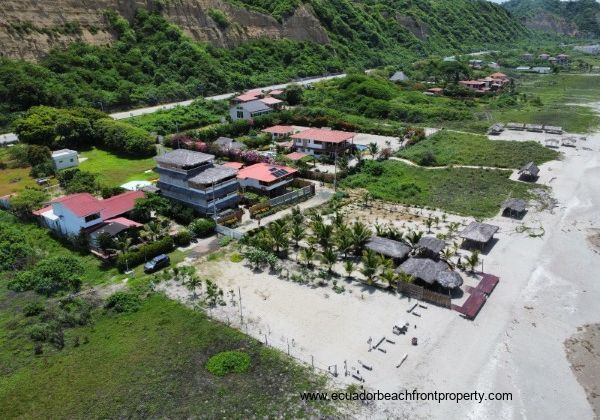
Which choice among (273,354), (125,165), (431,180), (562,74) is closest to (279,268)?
(273,354)

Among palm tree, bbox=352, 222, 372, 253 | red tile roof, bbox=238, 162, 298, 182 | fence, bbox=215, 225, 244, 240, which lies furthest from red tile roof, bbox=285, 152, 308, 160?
palm tree, bbox=352, 222, 372, 253

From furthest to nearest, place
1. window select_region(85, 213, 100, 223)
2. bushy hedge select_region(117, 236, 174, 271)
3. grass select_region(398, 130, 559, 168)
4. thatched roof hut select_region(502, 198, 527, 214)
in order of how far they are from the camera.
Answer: grass select_region(398, 130, 559, 168) < thatched roof hut select_region(502, 198, 527, 214) < window select_region(85, 213, 100, 223) < bushy hedge select_region(117, 236, 174, 271)

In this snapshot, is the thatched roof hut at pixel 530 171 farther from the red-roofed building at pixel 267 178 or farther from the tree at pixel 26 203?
the tree at pixel 26 203

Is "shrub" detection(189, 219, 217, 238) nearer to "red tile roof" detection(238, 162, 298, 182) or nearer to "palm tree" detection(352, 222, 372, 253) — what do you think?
"red tile roof" detection(238, 162, 298, 182)

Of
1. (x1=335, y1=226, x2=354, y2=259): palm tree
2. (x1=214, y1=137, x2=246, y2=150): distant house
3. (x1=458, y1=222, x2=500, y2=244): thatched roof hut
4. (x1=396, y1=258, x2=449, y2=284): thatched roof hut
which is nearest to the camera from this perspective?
(x1=396, y1=258, x2=449, y2=284): thatched roof hut

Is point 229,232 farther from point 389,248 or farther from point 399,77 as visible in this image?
point 399,77

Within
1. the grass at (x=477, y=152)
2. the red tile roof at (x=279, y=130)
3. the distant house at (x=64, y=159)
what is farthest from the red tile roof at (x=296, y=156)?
the distant house at (x=64, y=159)

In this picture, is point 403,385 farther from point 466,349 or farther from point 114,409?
point 114,409
